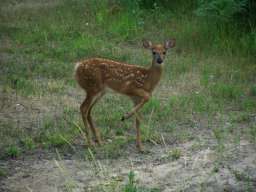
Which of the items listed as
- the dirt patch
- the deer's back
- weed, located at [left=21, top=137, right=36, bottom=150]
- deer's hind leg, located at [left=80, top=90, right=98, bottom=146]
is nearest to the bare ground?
the dirt patch

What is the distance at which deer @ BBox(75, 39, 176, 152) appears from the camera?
27.1 feet

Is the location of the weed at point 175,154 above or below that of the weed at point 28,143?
below

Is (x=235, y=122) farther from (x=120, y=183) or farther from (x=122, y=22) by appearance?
(x=122, y=22)

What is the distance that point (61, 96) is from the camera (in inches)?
389

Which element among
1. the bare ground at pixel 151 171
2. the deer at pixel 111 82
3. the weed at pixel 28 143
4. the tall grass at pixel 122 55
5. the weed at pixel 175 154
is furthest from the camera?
the tall grass at pixel 122 55

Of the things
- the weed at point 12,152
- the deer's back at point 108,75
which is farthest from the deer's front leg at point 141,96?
the weed at point 12,152

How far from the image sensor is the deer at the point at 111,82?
8273mm

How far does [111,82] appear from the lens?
8391mm

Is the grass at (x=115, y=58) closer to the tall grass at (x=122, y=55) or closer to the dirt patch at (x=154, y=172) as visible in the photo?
the tall grass at (x=122, y=55)

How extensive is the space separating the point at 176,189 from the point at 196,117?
250 cm

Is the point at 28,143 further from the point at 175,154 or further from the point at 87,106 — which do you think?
the point at 175,154

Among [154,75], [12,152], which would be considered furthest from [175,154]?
[12,152]

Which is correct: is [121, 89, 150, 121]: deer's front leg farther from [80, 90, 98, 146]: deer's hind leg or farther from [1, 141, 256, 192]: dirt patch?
[1, 141, 256, 192]: dirt patch

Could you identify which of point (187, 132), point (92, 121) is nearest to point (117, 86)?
point (92, 121)
